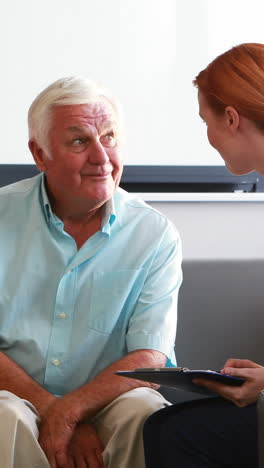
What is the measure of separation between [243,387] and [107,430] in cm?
47

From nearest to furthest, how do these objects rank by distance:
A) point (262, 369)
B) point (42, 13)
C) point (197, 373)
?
point (197, 373)
point (262, 369)
point (42, 13)

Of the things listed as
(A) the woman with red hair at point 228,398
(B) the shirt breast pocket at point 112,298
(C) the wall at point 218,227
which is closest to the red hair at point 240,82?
(A) the woman with red hair at point 228,398

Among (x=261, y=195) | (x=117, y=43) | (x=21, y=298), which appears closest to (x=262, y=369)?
(x=21, y=298)

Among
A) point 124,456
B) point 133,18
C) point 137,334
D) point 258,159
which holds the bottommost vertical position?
point 124,456

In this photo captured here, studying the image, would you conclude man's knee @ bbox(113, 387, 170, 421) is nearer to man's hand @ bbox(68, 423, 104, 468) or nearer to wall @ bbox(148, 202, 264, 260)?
man's hand @ bbox(68, 423, 104, 468)

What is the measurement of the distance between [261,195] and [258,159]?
3.73 ft

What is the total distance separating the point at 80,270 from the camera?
2318 mm

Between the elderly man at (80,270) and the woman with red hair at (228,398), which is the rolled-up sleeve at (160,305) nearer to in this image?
the elderly man at (80,270)

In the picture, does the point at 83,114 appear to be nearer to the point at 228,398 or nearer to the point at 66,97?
the point at 66,97

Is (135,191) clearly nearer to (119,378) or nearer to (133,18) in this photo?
(133,18)

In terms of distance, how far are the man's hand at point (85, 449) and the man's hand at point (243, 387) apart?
1.38 ft

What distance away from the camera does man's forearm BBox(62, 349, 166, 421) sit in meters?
2.12

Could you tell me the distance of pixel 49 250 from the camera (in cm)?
234

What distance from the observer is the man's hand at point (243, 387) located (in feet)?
5.78
